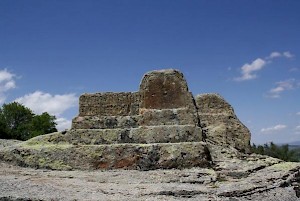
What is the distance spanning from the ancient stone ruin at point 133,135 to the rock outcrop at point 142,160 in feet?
0.09

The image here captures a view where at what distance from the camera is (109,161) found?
11.0m

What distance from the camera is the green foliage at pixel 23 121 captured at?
50156 mm

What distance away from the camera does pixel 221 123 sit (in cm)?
1584

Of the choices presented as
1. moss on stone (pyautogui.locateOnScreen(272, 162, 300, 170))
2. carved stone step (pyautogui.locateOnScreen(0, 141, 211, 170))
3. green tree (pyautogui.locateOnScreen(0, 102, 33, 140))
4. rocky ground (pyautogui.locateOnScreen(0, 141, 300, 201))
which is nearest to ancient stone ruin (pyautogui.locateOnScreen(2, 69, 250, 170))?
carved stone step (pyautogui.locateOnScreen(0, 141, 211, 170))

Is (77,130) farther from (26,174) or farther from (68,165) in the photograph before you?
(26,174)

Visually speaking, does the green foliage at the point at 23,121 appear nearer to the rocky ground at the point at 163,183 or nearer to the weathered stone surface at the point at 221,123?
the weathered stone surface at the point at 221,123

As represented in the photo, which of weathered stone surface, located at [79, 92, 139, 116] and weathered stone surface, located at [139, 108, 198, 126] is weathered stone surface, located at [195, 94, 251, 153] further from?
weathered stone surface, located at [79, 92, 139, 116]

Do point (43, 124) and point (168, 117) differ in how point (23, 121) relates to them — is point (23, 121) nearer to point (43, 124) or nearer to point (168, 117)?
point (43, 124)

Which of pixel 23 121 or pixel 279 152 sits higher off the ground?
pixel 23 121

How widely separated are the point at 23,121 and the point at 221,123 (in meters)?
43.4

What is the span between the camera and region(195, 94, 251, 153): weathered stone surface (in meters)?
15.3

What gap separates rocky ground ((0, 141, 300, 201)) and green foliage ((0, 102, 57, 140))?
40.4m

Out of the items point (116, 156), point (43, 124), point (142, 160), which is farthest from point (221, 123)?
point (43, 124)

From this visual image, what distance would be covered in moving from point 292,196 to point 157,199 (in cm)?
319
